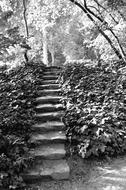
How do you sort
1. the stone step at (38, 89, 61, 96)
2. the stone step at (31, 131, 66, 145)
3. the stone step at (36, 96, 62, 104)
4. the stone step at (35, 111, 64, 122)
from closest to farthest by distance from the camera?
the stone step at (31, 131, 66, 145), the stone step at (35, 111, 64, 122), the stone step at (36, 96, 62, 104), the stone step at (38, 89, 61, 96)

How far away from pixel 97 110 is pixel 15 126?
180 centimetres

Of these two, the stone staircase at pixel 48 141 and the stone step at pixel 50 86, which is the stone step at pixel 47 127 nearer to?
the stone staircase at pixel 48 141

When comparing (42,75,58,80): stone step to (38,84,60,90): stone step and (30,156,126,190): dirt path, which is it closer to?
(38,84,60,90): stone step

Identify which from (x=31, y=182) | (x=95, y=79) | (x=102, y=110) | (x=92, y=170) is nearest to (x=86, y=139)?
(x=92, y=170)

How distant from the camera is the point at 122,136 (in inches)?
148

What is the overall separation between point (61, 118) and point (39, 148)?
3.20 ft

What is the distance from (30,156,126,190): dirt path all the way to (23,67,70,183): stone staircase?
138 mm

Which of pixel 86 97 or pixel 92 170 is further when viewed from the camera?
pixel 86 97

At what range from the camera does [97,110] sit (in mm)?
4207

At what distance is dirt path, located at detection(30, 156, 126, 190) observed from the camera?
9.43ft

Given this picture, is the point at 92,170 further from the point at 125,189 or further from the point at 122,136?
the point at 122,136

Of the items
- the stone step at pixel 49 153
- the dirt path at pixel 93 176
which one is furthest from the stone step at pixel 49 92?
the dirt path at pixel 93 176

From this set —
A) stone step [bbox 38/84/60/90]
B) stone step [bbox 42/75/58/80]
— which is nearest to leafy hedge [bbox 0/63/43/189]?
stone step [bbox 38/84/60/90]

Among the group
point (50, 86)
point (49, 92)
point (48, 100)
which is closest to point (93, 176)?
point (48, 100)
